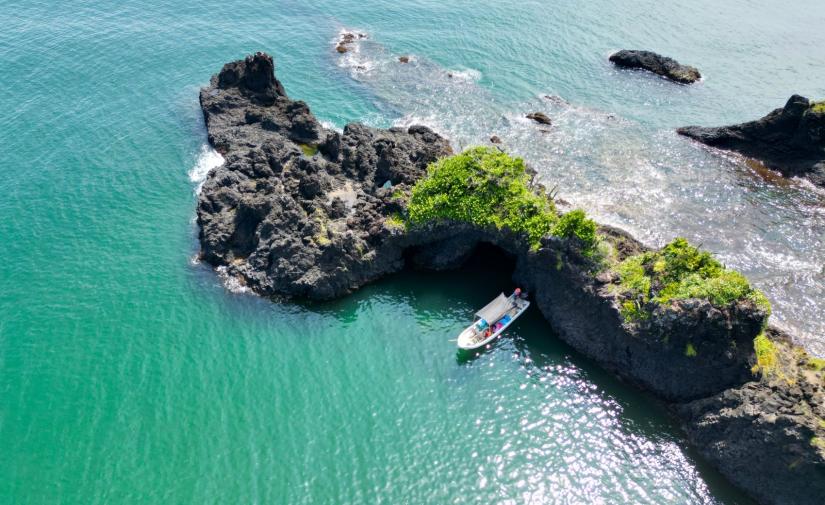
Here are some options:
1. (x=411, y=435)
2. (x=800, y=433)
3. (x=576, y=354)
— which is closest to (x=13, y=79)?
(x=411, y=435)

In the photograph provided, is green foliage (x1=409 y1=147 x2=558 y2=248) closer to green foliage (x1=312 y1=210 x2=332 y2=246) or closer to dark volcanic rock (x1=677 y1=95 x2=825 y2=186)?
Answer: green foliage (x1=312 y1=210 x2=332 y2=246)

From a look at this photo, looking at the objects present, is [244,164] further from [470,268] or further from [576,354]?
[576,354]

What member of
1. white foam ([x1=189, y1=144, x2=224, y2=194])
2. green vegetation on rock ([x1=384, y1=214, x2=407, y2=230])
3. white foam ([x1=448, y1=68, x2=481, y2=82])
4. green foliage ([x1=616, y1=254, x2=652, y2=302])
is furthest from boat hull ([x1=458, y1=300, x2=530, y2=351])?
white foam ([x1=448, y1=68, x2=481, y2=82])

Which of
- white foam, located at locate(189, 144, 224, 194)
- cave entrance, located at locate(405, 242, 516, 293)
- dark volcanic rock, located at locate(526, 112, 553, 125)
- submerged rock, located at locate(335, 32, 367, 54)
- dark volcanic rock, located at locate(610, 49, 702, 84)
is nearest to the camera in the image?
cave entrance, located at locate(405, 242, 516, 293)

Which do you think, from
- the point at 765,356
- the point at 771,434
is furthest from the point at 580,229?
the point at 771,434

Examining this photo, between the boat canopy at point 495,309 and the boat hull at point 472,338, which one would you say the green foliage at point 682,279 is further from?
the boat hull at point 472,338

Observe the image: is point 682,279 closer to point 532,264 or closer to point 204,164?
point 532,264

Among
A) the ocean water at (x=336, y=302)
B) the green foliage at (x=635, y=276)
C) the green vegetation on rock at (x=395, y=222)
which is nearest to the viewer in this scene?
the ocean water at (x=336, y=302)

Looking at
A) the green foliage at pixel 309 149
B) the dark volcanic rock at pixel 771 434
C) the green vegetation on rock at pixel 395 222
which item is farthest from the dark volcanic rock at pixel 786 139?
the green foliage at pixel 309 149
